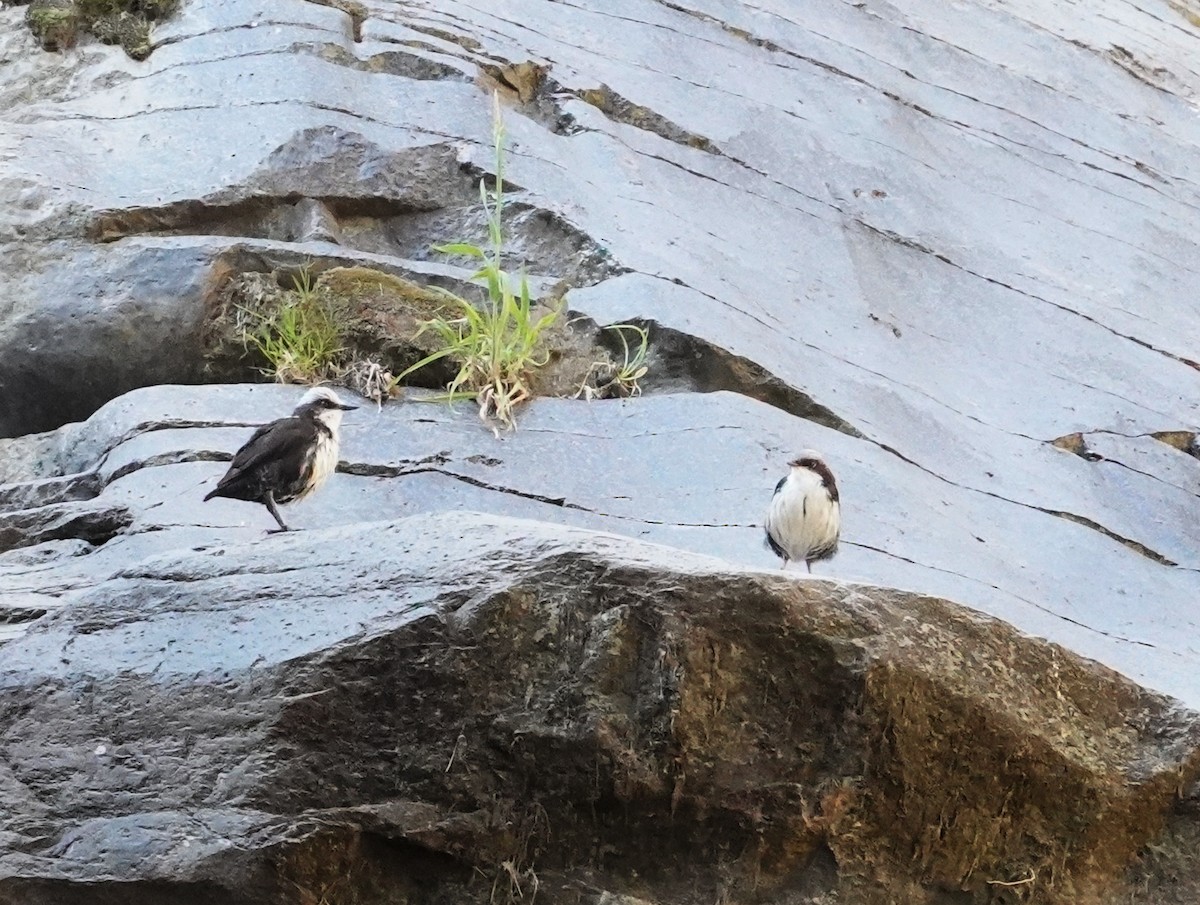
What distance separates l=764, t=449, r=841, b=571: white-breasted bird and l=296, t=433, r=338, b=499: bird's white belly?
1603mm

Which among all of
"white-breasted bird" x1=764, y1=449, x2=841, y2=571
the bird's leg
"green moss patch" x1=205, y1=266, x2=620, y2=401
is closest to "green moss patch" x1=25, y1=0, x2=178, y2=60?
"green moss patch" x1=205, y1=266, x2=620, y2=401

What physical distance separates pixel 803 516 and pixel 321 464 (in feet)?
5.60

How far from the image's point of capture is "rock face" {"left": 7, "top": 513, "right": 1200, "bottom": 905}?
300 cm

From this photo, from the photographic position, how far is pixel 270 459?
4.45 meters

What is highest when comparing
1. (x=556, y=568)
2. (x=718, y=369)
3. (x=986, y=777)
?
(x=556, y=568)

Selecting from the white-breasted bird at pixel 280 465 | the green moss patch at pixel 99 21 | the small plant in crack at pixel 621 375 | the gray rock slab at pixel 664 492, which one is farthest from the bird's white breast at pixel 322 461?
the green moss patch at pixel 99 21

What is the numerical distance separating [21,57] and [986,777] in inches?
248

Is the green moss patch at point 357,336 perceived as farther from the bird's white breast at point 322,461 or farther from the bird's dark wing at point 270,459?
the bird's dark wing at point 270,459

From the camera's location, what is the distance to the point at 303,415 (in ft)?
15.3

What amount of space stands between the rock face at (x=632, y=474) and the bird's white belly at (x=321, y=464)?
20 centimetres

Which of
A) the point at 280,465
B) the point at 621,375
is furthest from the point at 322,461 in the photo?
the point at 621,375

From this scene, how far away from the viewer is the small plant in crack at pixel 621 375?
18.9 feet

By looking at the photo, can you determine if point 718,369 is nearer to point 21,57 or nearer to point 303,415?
point 303,415

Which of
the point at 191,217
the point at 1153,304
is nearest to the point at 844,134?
the point at 1153,304
